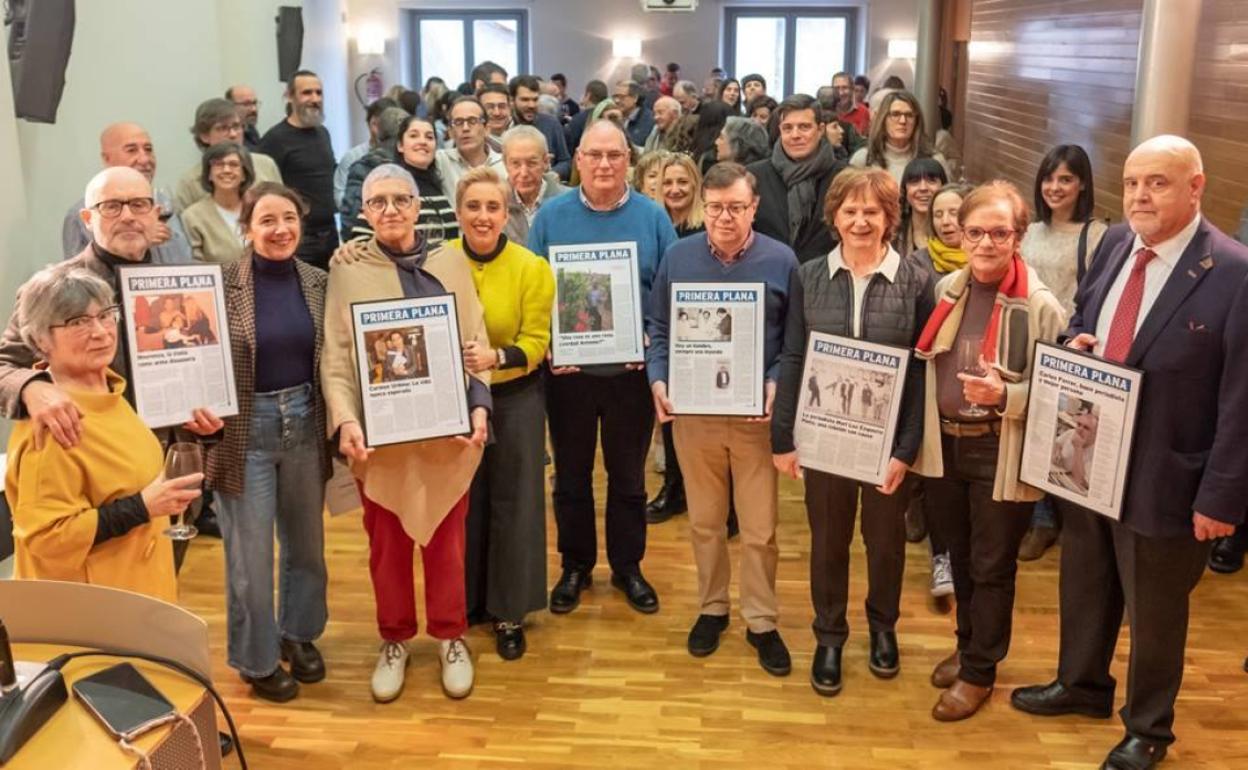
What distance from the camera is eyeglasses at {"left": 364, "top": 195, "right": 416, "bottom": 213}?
3.31 metres

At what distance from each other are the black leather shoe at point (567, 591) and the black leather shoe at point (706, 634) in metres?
0.50

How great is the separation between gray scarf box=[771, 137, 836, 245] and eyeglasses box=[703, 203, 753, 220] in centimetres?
131

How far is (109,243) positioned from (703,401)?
1806mm

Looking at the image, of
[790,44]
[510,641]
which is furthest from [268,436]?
[790,44]

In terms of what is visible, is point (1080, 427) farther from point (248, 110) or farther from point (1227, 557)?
point (248, 110)

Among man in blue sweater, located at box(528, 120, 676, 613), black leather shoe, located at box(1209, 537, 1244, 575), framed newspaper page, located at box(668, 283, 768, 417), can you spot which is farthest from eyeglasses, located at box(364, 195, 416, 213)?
black leather shoe, located at box(1209, 537, 1244, 575)

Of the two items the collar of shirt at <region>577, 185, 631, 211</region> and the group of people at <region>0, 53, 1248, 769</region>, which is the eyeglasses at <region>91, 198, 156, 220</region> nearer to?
the group of people at <region>0, 53, 1248, 769</region>

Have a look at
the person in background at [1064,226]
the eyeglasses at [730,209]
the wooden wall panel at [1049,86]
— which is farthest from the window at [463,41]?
the eyeglasses at [730,209]

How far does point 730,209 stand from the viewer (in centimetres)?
347

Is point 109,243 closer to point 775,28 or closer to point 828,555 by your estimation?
point 828,555

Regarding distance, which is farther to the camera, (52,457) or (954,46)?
(954,46)

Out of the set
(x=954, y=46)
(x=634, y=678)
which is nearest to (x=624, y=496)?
(x=634, y=678)

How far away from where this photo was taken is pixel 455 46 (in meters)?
17.1

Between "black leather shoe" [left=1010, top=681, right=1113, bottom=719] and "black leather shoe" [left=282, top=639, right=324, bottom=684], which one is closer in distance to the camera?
"black leather shoe" [left=1010, top=681, right=1113, bottom=719]
